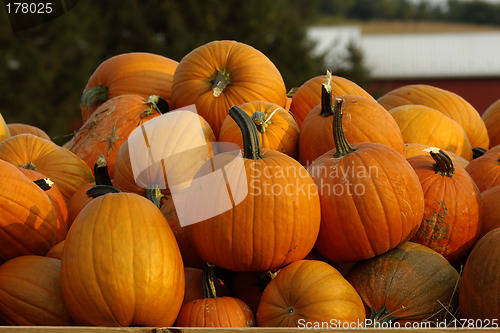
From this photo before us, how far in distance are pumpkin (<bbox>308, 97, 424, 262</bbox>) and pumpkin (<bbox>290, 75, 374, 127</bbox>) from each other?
2.60ft

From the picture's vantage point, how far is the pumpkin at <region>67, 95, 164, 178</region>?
3135 millimetres

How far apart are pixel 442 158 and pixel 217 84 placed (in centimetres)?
128

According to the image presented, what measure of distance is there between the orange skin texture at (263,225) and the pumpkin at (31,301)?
0.59 metres

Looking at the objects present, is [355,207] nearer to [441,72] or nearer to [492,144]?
[492,144]

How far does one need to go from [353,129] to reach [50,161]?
1.66 meters

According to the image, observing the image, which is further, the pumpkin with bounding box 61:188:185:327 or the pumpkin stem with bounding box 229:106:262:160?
the pumpkin stem with bounding box 229:106:262:160

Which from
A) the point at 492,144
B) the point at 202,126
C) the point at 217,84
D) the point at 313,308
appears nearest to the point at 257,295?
the point at 313,308

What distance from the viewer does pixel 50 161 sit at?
304 cm

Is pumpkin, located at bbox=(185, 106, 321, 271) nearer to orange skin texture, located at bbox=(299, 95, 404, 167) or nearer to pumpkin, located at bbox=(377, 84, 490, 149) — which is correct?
orange skin texture, located at bbox=(299, 95, 404, 167)

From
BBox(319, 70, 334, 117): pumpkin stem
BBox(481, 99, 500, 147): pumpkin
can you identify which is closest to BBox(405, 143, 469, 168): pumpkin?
BBox(319, 70, 334, 117): pumpkin stem

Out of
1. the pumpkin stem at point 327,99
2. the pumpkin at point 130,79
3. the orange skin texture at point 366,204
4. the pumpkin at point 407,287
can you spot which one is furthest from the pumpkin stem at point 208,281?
the pumpkin at point 130,79

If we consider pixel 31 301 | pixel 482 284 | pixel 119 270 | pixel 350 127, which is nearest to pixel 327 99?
pixel 350 127

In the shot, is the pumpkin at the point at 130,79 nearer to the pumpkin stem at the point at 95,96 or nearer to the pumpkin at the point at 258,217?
the pumpkin stem at the point at 95,96

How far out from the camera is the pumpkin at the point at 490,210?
8.43 ft
